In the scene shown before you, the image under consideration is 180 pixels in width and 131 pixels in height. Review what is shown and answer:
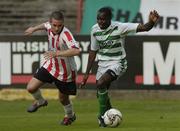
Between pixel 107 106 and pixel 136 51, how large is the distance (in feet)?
26.1

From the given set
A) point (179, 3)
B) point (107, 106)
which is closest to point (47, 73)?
point (107, 106)

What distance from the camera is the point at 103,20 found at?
519 inches

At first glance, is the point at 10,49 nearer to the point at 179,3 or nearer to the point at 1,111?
the point at 1,111

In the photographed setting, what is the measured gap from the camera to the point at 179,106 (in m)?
19.1

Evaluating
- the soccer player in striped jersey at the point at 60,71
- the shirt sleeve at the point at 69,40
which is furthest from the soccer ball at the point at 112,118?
the shirt sleeve at the point at 69,40

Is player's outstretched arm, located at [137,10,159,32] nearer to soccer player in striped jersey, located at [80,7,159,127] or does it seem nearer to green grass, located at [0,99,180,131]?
soccer player in striped jersey, located at [80,7,159,127]

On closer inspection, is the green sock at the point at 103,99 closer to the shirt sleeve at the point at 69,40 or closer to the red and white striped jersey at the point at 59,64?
the shirt sleeve at the point at 69,40

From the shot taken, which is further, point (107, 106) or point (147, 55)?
point (147, 55)

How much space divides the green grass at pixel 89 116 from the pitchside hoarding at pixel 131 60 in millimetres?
646

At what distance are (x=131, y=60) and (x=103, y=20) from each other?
8.20m

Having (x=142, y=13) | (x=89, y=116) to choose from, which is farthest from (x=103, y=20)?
(x=142, y=13)

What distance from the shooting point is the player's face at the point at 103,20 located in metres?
13.1

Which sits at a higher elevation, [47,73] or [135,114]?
[47,73]

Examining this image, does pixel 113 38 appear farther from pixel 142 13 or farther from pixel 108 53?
pixel 142 13
